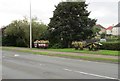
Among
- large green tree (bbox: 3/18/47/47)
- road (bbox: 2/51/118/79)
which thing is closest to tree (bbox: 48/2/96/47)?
large green tree (bbox: 3/18/47/47)

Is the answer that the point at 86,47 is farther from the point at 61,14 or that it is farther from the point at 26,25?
the point at 26,25

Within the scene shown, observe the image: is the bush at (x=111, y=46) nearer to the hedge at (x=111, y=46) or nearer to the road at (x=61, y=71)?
the hedge at (x=111, y=46)

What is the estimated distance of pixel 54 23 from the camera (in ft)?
146

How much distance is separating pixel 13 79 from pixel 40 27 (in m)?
38.5

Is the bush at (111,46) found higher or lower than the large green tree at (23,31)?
lower

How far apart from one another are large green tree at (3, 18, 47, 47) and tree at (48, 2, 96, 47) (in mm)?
6565

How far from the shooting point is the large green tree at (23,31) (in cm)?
5038

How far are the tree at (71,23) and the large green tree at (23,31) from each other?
6565 millimetres

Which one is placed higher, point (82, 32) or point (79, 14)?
point (79, 14)

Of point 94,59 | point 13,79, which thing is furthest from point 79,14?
point 13,79

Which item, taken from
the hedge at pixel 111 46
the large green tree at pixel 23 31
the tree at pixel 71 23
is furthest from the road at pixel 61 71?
the large green tree at pixel 23 31

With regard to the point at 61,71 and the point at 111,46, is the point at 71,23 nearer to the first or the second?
the point at 111,46

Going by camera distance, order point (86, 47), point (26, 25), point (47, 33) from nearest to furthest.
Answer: point (86, 47) → point (47, 33) → point (26, 25)

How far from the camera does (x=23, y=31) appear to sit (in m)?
51.1
